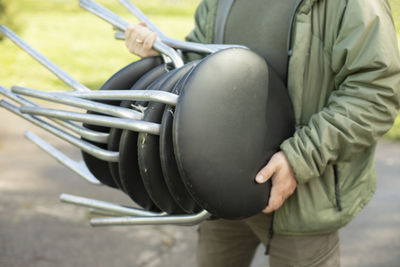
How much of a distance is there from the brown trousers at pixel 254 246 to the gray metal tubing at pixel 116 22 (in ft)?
2.01

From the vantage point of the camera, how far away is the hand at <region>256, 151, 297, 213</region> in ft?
4.61

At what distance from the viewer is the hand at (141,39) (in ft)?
5.48

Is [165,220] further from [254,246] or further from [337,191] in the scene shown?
[254,246]

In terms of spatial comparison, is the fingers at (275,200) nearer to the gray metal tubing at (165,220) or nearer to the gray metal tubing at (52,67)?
the gray metal tubing at (165,220)

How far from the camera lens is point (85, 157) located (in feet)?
5.23

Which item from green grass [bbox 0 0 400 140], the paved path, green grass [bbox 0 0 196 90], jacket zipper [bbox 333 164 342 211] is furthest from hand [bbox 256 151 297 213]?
green grass [bbox 0 0 196 90]

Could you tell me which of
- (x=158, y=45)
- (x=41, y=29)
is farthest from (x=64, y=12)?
(x=158, y=45)

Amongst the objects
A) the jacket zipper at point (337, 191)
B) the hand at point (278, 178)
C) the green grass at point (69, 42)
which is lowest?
the green grass at point (69, 42)

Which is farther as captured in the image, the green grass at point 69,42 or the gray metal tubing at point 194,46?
the green grass at point 69,42

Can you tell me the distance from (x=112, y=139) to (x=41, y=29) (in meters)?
12.1

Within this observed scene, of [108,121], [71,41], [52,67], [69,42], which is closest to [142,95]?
[108,121]

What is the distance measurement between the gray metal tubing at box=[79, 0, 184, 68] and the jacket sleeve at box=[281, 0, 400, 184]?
0.45m

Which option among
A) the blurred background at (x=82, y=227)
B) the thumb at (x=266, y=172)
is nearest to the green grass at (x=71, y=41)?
the blurred background at (x=82, y=227)

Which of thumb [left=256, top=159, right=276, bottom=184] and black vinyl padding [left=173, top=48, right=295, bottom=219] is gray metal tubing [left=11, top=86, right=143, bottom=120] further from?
thumb [left=256, top=159, right=276, bottom=184]
